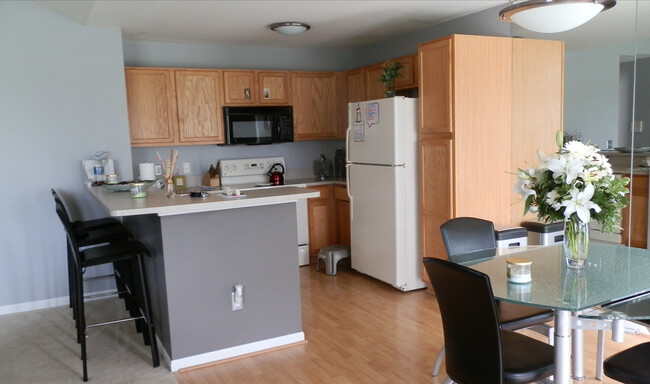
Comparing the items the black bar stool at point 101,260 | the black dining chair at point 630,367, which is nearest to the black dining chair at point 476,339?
the black dining chair at point 630,367

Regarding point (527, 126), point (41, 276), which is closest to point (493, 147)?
point (527, 126)

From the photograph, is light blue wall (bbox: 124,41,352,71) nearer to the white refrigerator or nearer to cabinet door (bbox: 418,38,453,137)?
the white refrigerator

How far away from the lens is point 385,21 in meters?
4.56

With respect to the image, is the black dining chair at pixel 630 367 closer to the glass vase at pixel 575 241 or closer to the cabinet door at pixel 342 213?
the glass vase at pixel 575 241

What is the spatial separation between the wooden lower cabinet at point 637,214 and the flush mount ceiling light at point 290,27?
2.88m

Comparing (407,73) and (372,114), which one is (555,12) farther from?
(407,73)

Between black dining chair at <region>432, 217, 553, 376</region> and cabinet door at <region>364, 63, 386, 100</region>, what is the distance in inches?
99.1

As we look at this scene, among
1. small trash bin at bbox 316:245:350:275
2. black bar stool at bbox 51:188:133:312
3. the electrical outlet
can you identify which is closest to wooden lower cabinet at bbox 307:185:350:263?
small trash bin at bbox 316:245:350:275

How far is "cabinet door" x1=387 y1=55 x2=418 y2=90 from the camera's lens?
15.4ft

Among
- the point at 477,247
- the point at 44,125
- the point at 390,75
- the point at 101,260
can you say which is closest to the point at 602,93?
the point at 390,75

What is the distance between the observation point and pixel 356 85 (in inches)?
219

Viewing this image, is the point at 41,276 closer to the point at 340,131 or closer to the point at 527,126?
the point at 340,131

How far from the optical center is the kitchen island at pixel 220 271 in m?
2.95

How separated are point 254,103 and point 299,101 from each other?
0.52 m
